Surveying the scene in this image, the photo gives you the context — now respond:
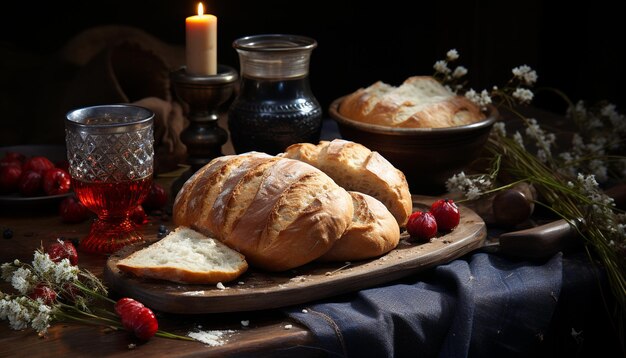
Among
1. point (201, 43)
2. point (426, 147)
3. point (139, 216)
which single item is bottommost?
point (139, 216)

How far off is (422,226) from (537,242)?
33cm

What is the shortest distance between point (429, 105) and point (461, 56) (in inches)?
74.0

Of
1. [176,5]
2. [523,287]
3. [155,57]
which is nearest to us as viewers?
[523,287]

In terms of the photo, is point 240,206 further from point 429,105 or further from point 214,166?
point 429,105

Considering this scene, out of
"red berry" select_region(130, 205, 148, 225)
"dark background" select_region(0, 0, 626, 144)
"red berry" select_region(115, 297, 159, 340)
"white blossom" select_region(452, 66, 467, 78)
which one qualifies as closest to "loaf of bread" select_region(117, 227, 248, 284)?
"red berry" select_region(115, 297, 159, 340)

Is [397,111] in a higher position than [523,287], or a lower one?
higher

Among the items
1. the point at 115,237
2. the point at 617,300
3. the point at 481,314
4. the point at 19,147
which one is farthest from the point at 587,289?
the point at 19,147

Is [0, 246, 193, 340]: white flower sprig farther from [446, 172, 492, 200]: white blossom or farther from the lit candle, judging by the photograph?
[446, 172, 492, 200]: white blossom

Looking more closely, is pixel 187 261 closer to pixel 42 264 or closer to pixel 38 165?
pixel 42 264

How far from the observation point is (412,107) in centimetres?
294

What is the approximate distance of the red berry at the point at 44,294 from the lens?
2072mm

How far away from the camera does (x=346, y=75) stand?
4758 millimetres

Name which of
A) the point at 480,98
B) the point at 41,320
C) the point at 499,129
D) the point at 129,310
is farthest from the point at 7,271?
the point at 499,129

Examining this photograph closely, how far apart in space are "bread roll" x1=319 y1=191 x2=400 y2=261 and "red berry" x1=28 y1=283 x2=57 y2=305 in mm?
696
